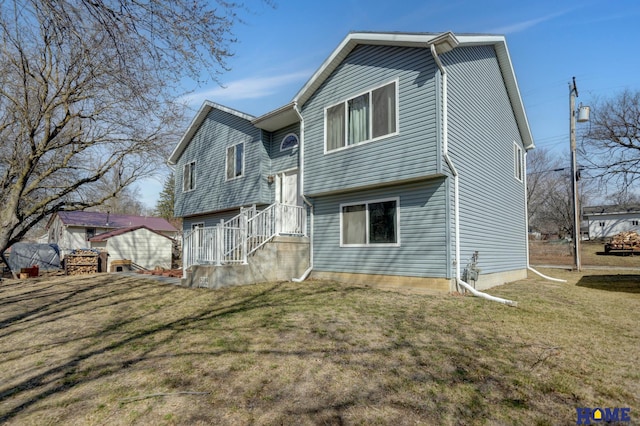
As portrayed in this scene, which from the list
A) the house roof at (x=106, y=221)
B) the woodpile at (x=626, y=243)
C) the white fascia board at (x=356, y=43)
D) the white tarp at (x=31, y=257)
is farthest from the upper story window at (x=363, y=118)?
the woodpile at (x=626, y=243)

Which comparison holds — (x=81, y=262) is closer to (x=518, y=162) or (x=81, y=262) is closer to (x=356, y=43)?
(x=356, y=43)

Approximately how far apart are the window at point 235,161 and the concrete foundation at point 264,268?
447 cm

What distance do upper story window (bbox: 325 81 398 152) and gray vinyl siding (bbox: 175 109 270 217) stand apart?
3.42 m

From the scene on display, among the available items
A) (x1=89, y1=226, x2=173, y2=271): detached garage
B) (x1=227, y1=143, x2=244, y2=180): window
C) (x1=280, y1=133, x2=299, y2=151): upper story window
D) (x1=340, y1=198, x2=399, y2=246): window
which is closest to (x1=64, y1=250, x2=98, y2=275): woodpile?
(x1=89, y1=226, x2=173, y2=271): detached garage

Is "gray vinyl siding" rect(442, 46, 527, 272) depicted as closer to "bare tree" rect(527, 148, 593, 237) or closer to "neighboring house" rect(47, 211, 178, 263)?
"neighboring house" rect(47, 211, 178, 263)

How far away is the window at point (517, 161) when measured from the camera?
12125 mm

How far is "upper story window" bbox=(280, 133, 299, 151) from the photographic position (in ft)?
37.4

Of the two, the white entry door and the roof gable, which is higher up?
the roof gable

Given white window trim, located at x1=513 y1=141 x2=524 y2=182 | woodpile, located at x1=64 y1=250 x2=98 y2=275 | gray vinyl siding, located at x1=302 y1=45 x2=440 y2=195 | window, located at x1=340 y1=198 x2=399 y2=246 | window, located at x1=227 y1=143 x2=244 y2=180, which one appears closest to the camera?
gray vinyl siding, located at x1=302 y1=45 x2=440 y2=195

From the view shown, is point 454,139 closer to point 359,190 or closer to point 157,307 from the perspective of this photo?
point 359,190

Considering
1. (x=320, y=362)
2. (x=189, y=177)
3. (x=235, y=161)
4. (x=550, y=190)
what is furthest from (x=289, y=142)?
(x=550, y=190)

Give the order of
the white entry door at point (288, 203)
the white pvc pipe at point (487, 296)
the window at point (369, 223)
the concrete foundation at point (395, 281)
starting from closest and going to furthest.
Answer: the white pvc pipe at point (487, 296) < the concrete foundation at point (395, 281) < the window at point (369, 223) < the white entry door at point (288, 203)

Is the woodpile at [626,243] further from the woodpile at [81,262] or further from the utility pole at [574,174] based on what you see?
the woodpile at [81,262]

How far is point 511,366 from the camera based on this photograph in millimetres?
3705
